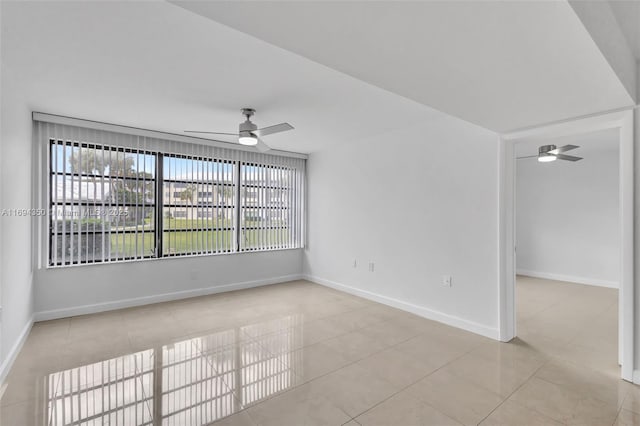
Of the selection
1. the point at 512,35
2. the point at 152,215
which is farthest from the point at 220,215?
the point at 512,35

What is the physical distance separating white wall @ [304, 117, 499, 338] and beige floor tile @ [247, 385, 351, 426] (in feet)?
7.24

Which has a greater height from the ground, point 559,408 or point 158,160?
point 158,160

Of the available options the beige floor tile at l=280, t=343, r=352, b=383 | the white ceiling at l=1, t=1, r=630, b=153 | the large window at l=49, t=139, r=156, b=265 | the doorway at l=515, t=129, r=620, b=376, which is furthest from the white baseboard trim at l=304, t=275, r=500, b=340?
the large window at l=49, t=139, r=156, b=265

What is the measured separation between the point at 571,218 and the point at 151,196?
→ 24.9ft

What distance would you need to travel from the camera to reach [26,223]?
3502 mm

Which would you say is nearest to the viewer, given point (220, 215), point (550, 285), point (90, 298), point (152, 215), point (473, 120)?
point (473, 120)

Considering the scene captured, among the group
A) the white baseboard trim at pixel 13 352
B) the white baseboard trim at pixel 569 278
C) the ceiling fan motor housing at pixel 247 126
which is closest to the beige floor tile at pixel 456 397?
the ceiling fan motor housing at pixel 247 126

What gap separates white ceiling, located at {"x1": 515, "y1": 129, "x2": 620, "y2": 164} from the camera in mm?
4682

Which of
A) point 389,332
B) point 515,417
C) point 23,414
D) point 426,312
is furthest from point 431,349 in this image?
point 23,414

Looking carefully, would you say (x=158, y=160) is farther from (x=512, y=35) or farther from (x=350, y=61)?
(x=512, y=35)

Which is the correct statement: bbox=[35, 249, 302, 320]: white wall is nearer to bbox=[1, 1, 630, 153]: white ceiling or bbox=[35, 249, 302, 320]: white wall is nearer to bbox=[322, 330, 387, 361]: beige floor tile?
bbox=[1, 1, 630, 153]: white ceiling

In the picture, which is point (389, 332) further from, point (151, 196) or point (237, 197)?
point (151, 196)

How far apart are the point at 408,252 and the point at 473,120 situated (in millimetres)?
2010

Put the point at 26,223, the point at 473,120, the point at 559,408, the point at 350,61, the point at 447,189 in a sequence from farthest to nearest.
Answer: the point at 447,189 → the point at 26,223 → the point at 473,120 → the point at 559,408 → the point at 350,61
